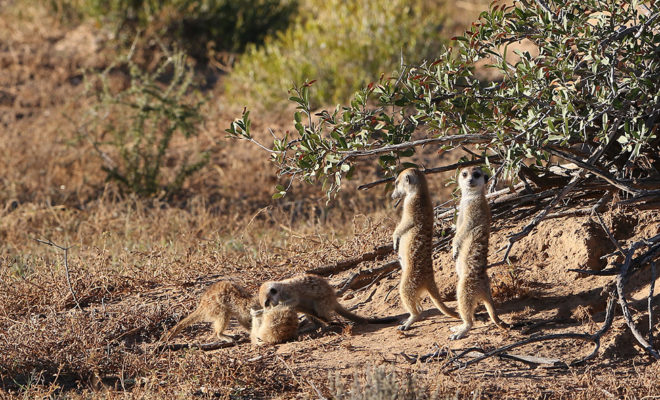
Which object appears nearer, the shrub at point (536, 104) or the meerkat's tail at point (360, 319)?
the shrub at point (536, 104)

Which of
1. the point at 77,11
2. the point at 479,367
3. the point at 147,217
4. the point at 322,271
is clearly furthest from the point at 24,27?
the point at 479,367

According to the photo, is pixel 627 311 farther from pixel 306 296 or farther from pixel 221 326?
pixel 221 326

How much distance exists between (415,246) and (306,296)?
83cm

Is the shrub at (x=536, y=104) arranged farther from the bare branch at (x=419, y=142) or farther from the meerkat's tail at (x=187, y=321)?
the meerkat's tail at (x=187, y=321)

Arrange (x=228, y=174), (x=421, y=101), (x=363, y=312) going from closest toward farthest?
(x=421, y=101), (x=363, y=312), (x=228, y=174)

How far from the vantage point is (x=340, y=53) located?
12422mm

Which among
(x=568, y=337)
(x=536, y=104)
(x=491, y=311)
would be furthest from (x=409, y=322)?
(x=536, y=104)

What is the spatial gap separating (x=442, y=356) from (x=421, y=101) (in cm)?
164

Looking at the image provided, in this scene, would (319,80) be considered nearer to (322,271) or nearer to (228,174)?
(228,174)

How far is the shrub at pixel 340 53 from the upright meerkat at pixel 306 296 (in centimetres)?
A: 699

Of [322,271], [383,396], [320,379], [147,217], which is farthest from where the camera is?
[147,217]

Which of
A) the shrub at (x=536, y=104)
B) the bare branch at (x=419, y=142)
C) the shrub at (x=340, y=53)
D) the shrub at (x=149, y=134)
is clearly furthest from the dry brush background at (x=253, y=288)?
the shrub at (x=340, y=53)

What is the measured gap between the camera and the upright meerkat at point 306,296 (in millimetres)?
5320

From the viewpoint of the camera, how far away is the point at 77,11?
49.3ft
